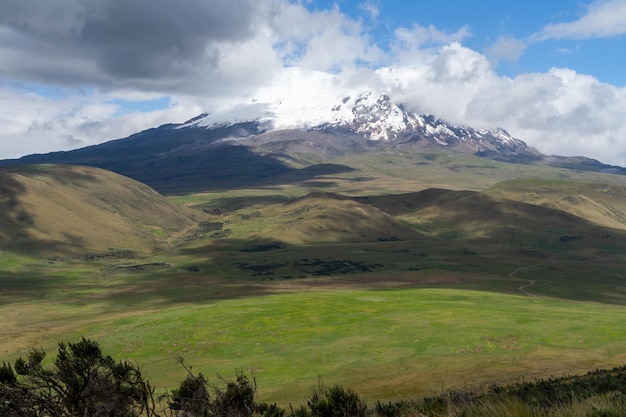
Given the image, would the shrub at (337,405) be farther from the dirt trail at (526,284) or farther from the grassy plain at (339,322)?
the dirt trail at (526,284)

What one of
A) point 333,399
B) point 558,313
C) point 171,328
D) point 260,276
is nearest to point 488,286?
point 558,313

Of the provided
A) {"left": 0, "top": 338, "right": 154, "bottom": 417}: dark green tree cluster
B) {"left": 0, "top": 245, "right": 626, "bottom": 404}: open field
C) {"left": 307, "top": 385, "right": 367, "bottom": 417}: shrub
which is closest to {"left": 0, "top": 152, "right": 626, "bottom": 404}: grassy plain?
{"left": 0, "top": 245, "right": 626, "bottom": 404}: open field

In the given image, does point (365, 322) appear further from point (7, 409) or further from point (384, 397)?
point (7, 409)

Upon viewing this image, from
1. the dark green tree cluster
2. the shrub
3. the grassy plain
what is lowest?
the grassy plain

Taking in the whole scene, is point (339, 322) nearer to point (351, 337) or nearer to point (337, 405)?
point (351, 337)

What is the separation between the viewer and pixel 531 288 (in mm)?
121000

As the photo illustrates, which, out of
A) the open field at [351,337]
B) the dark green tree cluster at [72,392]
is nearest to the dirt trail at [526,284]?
the open field at [351,337]

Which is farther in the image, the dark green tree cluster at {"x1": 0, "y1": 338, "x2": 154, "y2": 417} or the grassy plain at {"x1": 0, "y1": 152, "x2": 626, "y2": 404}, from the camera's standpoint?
A: the grassy plain at {"x1": 0, "y1": 152, "x2": 626, "y2": 404}

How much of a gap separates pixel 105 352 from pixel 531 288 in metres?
96.7

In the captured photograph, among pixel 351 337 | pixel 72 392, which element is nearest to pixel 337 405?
pixel 72 392

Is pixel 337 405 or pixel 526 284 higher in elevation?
pixel 337 405

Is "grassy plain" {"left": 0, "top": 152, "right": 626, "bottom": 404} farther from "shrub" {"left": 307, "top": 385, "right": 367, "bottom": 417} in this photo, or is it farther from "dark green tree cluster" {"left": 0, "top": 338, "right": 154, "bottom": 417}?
"dark green tree cluster" {"left": 0, "top": 338, "right": 154, "bottom": 417}

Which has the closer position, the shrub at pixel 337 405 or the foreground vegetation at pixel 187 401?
the foreground vegetation at pixel 187 401

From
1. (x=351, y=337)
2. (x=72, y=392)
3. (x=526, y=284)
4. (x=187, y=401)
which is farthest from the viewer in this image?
(x=526, y=284)
